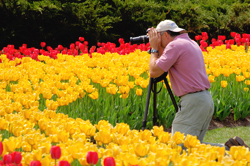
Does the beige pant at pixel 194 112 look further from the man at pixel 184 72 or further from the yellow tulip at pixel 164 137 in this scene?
the yellow tulip at pixel 164 137

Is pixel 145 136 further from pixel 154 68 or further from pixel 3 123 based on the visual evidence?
pixel 154 68

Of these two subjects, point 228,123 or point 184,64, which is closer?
point 184,64

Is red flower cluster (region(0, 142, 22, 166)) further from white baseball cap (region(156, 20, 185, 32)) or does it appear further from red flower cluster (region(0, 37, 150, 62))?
red flower cluster (region(0, 37, 150, 62))

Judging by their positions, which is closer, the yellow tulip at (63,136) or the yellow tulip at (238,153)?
the yellow tulip at (238,153)

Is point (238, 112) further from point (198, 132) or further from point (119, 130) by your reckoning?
point (119, 130)

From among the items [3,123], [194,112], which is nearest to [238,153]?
[3,123]

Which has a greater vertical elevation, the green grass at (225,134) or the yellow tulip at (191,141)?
the yellow tulip at (191,141)

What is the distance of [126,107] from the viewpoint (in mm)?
4961

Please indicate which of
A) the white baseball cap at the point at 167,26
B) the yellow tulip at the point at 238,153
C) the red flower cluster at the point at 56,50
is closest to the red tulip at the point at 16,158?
the yellow tulip at the point at 238,153

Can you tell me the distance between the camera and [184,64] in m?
3.63

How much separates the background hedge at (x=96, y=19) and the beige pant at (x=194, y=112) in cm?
633

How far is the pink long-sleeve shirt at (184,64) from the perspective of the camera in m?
3.59

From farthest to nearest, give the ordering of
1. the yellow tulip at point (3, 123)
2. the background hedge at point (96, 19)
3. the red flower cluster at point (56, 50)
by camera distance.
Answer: the background hedge at point (96, 19), the red flower cluster at point (56, 50), the yellow tulip at point (3, 123)

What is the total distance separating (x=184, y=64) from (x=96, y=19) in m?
6.73
